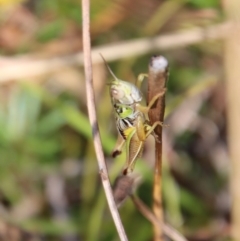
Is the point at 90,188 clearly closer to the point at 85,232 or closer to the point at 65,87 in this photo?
the point at 85,232

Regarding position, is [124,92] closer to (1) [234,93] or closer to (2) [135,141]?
(2) [135,141]

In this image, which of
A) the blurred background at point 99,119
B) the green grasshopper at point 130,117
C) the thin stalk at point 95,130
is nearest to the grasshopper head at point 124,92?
the green grasshopper at point 130,117

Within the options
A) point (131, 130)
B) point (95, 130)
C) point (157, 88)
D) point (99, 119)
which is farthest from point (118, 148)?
point (99, 119)

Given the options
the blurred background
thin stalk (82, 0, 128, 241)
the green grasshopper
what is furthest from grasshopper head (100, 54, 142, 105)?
the blurred background

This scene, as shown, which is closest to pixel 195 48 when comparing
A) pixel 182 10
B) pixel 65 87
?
pixel 182 10

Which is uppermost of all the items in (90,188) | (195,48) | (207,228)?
(195,48)

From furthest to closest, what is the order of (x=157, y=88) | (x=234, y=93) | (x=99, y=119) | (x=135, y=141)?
(x=99, y=119) → (x=234, y=93) → (x=135, y=141) → (x=157, y=88)
